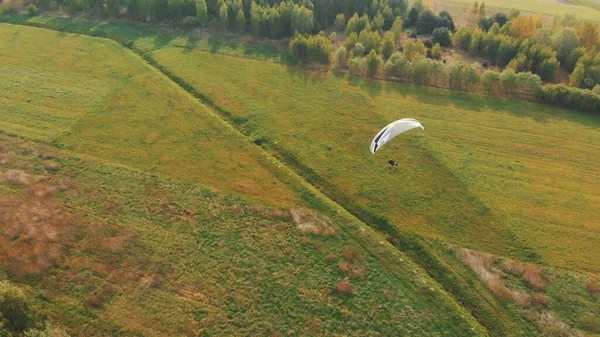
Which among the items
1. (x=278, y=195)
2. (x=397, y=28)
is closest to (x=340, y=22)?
(x=397, y=28)

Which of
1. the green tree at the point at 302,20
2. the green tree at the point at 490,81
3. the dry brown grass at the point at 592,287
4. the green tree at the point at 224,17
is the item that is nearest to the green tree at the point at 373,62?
the green tree at the point at 490,81

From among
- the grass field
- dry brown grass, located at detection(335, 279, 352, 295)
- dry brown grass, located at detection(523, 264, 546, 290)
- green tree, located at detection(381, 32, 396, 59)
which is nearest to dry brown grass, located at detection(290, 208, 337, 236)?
dry brown grass, located at detection(335, 279, 352, 295)

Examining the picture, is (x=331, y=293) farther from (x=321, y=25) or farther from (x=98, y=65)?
(x=321, y=25)

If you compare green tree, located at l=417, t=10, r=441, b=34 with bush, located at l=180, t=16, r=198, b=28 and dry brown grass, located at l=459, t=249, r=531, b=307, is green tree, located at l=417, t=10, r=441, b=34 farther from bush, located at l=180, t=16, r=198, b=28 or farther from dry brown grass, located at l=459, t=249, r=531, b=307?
dry brown grass, located at l=459, t=249, r=531, b=307

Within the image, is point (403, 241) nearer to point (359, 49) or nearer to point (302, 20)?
point (359, 49)

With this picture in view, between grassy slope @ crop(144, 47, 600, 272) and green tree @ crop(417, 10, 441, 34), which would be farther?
green tree @ crop(417, 10, 441, 34)

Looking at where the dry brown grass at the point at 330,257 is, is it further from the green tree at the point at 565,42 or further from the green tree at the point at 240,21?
the green tree at the point at 565,42
